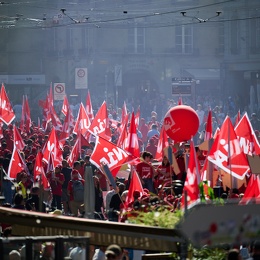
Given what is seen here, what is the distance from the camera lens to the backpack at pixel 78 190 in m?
19.2

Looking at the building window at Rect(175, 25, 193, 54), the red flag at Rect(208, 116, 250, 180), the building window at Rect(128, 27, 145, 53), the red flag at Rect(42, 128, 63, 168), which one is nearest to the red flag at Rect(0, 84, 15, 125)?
the red flag at Rect(42, 128, 63, 168)

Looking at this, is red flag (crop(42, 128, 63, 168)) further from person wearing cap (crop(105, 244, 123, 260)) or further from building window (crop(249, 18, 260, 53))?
building window (crop(249, 18, 260, 53))

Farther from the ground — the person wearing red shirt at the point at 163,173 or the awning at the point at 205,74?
the awning at the point at 205,74

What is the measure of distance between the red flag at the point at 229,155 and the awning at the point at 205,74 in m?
51.3

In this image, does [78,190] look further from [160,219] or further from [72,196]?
[160,219]

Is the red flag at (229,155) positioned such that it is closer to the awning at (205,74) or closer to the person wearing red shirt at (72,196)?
the person wearing red shirt at (72,196)

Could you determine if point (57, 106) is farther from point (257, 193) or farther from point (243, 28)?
point (257, 193)

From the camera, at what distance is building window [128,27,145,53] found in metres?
72.0

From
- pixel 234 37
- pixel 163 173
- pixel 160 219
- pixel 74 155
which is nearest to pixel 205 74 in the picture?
pixel 234 37

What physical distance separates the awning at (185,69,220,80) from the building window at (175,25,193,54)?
2281mm

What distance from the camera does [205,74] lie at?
69000 millimetres

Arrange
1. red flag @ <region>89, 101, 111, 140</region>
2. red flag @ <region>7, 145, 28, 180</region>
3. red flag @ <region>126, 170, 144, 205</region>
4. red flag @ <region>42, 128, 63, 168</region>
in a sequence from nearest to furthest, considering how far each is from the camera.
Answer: red flag @ <region>126, 170, 144, 205</region>, red flag @ <region>7, 145, 28, 180</region>, red flag @ <region>42, 128, 63, 168</region>, red flag @ <region>89, 101, 111, 140</region>

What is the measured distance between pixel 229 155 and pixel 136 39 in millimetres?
56636

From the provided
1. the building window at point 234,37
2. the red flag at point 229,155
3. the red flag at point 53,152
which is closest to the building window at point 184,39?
the building window at point 234,37
